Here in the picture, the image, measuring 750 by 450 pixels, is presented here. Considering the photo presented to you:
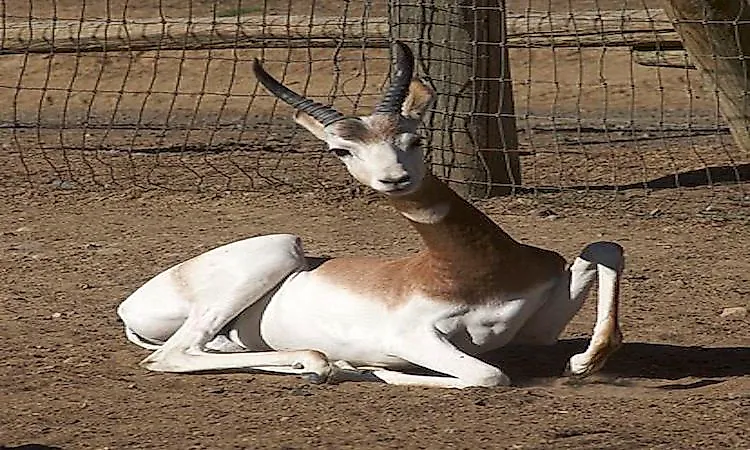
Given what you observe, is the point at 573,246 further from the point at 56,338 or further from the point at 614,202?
the point at 56,338

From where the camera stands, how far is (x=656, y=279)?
726cm

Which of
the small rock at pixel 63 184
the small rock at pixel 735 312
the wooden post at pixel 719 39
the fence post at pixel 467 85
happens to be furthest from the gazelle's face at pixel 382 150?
the small rock at pixel 63 184

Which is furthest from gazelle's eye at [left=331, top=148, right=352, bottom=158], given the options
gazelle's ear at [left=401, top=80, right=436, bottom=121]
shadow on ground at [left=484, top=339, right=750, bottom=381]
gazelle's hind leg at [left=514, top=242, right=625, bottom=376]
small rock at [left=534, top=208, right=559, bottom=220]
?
small rock at [left=534, top=208, right=559, bottom=220]

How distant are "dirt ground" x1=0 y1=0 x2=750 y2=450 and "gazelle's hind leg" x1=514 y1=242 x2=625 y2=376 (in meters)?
0.14

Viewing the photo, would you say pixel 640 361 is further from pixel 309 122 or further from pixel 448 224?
pixel 309 122

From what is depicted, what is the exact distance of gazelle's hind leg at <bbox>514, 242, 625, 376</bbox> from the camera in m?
5.39

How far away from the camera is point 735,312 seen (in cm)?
656

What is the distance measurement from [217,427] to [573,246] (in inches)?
129

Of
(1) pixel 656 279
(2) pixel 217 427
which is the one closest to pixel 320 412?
(2) pixel 217 427

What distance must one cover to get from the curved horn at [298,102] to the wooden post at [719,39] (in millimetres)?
4195

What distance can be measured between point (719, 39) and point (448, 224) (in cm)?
435

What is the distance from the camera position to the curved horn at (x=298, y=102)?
5.23 metres

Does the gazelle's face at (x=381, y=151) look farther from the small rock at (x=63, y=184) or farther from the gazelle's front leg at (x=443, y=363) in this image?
the small rock at (x=63, y=184)

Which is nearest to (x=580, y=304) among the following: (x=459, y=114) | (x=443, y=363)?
(x=443, y=363)
